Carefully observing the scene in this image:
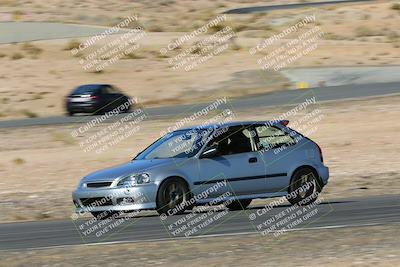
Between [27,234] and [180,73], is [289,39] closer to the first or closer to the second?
[180,73]

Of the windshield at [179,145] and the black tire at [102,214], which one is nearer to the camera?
the black tire at [102,214]

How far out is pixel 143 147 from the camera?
28.0 meters

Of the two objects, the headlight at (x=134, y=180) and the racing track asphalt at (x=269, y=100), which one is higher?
the headlight at (x=134, y=180)

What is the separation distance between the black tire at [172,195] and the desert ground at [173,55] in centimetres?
2691

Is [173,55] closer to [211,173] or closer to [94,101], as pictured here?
[94,101]

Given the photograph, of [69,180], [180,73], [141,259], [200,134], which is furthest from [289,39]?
[141,259]

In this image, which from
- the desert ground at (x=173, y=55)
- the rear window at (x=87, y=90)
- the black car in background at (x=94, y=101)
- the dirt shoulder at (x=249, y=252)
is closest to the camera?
the dirt shoulder at (x=249, y=252)

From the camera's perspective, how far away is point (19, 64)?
52.9m

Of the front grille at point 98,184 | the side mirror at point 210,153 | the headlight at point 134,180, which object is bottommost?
the side mirror at point 210,153

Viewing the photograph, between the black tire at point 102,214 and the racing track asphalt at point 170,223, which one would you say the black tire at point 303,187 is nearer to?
the racing track asphalt at point 170,223

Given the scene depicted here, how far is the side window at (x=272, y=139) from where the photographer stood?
1662 cm

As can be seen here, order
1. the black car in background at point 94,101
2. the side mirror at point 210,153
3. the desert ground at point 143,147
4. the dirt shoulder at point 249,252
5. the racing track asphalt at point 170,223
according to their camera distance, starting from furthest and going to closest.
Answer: the black car in background at point 94,101 → the desert ground at point 143,147 → the side mirror at point 210,153 → the racing track asphalt at point 170,223 → the dirt shoulder at point 249,252

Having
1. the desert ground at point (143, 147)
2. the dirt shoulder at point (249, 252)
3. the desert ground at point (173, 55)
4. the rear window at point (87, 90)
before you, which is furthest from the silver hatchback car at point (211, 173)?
the desert ground at point (173, 55)

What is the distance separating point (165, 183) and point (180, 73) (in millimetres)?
34396
